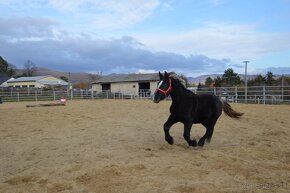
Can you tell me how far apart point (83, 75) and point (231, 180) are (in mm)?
141853

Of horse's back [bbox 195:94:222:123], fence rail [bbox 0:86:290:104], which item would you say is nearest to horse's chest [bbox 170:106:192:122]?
horse's back [bbox 195:94:222:123]

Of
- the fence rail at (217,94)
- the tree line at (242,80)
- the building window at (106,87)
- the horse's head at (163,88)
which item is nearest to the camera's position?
the horse's head at (163,88)

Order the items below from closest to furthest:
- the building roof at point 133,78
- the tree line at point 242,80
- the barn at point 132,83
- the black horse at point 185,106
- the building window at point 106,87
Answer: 1. the black horse at point 185,106
2. the tree line at point 242,80
3. the barn at point 132,83
4. the building roof at point 133,78
5. the building window at point 106,87

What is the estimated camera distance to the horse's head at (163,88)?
21.9ft

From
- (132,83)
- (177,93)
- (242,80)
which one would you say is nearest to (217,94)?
(242,80)

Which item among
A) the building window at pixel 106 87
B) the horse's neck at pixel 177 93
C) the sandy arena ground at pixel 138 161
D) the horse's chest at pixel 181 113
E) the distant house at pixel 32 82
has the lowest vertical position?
the sandy arena ground at pixel 138 161

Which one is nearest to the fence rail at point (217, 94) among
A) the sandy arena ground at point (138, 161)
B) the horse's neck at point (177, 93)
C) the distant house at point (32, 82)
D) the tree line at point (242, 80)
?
the tree line at point (242, 80)

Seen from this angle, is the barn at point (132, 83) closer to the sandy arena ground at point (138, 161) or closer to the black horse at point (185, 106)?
the sandy arena ground at point (138, 161)

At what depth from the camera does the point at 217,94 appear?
26594 millimetres

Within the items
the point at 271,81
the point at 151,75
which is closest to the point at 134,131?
the point at 271,81

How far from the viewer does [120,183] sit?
4668 millimetres

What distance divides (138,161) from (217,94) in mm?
21554

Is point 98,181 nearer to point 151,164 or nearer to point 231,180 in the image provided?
point 151,164

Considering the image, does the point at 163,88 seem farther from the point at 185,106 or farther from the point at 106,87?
the point at 106,87
